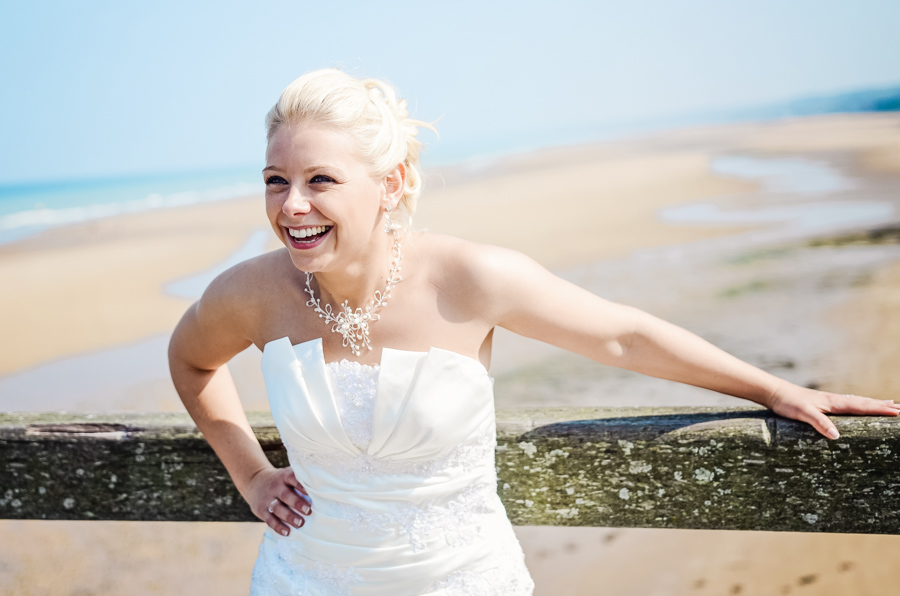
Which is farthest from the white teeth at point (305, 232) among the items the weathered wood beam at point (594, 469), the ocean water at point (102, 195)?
the ocean water at point (102, 195)

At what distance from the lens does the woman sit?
198 centimetres

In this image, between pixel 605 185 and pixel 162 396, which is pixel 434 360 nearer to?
pixel 162 396

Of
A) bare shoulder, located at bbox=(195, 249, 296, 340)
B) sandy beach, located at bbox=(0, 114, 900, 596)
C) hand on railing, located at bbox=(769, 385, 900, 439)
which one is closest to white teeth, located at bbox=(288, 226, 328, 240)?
bare shoulder, located at bbox=(195, 249, 296, 340)

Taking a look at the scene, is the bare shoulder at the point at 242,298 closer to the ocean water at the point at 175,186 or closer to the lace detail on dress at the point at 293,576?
the lace detail on dress at the point at 293,576

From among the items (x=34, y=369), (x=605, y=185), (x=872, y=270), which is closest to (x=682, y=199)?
(x=605, y=185)

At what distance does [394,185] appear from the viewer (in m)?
2.15

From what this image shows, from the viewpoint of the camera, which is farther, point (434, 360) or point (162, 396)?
point (162, 396)

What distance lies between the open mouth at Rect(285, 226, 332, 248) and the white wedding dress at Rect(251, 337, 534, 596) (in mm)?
297

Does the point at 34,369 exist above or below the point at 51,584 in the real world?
below

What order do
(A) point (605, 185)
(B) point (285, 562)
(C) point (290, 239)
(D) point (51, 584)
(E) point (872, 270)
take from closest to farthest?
(C) point (290, 239), (B) point (285, 562), (D) point (51, 584), (E) point (872, 270), (A) point (605, 185)

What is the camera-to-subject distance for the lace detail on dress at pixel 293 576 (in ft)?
6.62

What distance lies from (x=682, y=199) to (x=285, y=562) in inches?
716

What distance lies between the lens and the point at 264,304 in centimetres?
223

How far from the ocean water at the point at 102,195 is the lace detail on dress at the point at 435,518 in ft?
78.9
